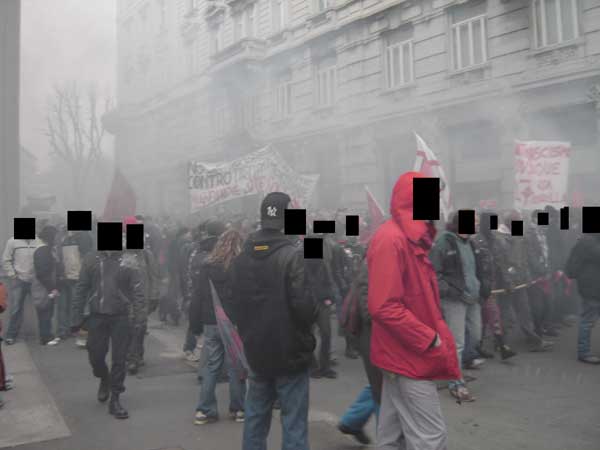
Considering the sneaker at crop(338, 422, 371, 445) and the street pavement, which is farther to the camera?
the street pavement

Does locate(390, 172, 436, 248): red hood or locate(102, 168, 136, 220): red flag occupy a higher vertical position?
locate(102, 168, 136, 220): red flag

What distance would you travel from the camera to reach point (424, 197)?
238 centimetres

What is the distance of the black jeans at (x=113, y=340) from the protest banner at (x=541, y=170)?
20.2 ft

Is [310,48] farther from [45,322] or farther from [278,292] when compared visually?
[278,292]

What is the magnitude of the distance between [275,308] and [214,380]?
164cm

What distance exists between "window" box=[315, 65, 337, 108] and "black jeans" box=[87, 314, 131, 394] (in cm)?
1157

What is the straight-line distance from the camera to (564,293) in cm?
763

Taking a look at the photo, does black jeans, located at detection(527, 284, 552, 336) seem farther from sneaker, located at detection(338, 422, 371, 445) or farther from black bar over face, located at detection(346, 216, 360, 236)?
sneaker, located at detection(338, 422, 371, 445)

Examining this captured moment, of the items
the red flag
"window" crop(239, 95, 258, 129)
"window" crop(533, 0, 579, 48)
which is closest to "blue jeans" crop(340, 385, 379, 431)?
the red flag

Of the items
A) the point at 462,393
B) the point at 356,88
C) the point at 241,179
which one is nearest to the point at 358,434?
the point at 462,393

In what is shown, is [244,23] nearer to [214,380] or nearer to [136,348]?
[136,348]

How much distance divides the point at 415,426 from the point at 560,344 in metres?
4.93

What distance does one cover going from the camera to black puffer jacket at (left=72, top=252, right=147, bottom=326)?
161 inches

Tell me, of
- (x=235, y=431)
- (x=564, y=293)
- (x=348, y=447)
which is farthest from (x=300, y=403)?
(x=564, y=293)
